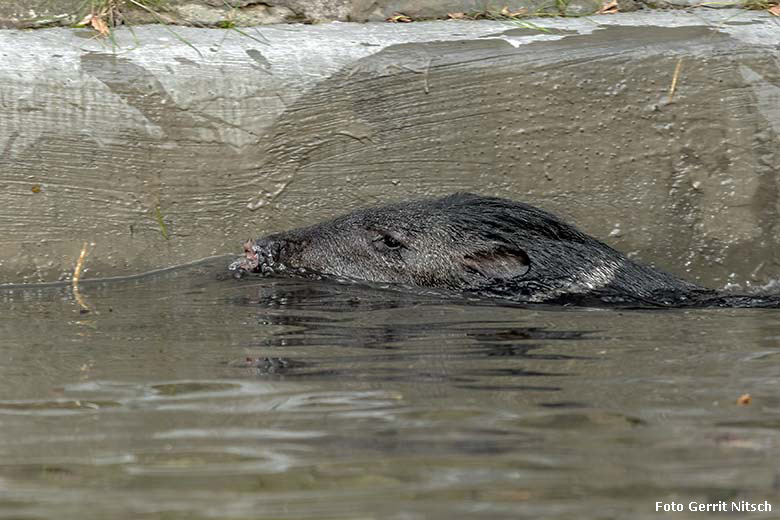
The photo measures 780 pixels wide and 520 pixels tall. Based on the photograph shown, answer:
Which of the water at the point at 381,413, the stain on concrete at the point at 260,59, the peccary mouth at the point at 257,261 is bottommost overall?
the peccary mouth at the point at 257,261

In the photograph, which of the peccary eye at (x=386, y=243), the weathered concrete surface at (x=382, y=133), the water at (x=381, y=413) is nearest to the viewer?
the water at (x=381, y=413)

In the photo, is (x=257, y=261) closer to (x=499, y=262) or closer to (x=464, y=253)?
(x=464, y=253)

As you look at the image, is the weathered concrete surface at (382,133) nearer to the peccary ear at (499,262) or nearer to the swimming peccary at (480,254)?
the swimming peccary at (480,254)

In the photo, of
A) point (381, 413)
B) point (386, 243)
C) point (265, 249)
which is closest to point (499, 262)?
point (386, 243)

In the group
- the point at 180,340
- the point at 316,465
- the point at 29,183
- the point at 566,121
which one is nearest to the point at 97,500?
the point at 316,465

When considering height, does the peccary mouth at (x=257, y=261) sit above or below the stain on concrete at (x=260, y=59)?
below

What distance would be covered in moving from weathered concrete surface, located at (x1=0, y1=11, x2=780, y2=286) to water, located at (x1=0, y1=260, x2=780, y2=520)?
826 millimetres

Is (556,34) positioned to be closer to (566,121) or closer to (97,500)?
(566,121)

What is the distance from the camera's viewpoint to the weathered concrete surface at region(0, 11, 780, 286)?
591 cm

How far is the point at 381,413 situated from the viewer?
327cm

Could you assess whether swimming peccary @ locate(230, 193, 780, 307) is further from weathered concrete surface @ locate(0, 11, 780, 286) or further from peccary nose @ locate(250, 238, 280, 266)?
weathered concrete surface @ locate(0, 11, 780, 286)

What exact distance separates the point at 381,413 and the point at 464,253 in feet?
9.85

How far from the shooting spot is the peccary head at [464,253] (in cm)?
609

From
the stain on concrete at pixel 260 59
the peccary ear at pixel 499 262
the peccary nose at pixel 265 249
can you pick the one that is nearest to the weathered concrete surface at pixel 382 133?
the stain on concrete at pixel 260 59
